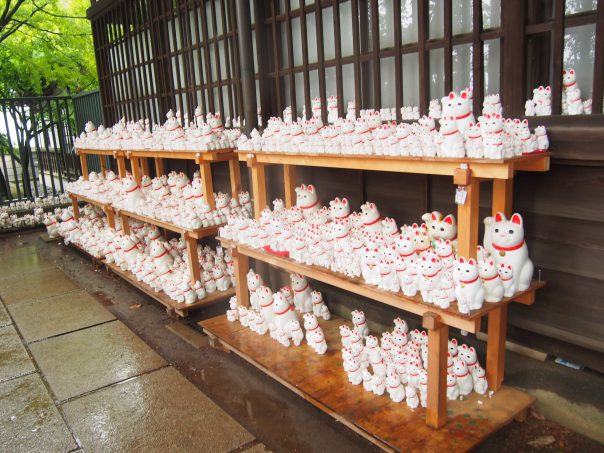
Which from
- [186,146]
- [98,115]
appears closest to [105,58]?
[98,115]

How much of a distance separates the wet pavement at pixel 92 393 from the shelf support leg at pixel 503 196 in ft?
7.12

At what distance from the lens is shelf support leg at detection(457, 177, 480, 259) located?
288cm

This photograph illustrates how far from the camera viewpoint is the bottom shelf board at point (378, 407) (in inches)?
119

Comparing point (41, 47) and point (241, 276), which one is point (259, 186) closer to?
point (241, 276)

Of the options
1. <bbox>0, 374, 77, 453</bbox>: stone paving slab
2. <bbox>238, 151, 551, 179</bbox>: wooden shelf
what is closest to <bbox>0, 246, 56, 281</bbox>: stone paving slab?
<bbox>0, 374, 77, 453</bbox>: stone paving slab

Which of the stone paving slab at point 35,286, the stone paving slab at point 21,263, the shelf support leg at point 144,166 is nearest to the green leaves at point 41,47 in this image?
the stone paving slab at point 21,263

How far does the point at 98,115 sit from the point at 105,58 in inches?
111

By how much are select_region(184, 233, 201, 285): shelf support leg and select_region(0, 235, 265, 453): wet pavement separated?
88cm

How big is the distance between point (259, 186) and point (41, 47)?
1201cm

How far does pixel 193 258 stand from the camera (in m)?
5.66

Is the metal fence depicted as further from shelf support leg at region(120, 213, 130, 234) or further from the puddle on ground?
the puddle on ground

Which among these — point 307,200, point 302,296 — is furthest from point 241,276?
point 307,200

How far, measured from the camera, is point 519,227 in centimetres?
300

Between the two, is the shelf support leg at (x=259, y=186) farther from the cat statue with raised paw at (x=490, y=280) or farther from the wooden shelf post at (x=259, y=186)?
the cat statue with raised paw at (x=490, y=280)
